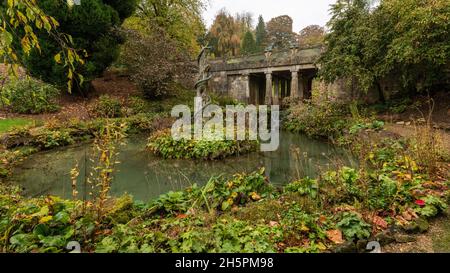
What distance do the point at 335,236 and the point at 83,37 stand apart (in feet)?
47.8

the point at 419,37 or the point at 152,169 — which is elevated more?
the point at 419,37

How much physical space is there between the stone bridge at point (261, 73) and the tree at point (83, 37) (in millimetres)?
9277

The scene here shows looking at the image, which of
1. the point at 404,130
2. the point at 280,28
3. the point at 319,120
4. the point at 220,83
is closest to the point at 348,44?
the point at 319,120

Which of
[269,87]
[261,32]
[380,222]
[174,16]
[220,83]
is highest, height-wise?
[261,32]

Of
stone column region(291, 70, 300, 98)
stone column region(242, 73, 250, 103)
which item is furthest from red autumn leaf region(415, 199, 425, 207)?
stone column region(242, 73, 250, 103)

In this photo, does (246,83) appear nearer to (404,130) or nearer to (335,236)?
(404,130)

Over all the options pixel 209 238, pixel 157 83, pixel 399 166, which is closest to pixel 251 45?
pixel 157 83

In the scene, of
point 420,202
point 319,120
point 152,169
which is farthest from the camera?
point 319,120

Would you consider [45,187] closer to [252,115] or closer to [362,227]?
[362,227]

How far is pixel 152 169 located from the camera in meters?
6.48

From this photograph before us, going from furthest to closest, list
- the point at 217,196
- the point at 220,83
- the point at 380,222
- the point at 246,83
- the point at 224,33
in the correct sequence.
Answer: the point at 224,33 → the point at 220,83 → the point at 246,83 → the point at 217,196 → the point at 380,222

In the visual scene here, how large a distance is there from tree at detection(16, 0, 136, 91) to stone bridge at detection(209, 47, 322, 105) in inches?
365
